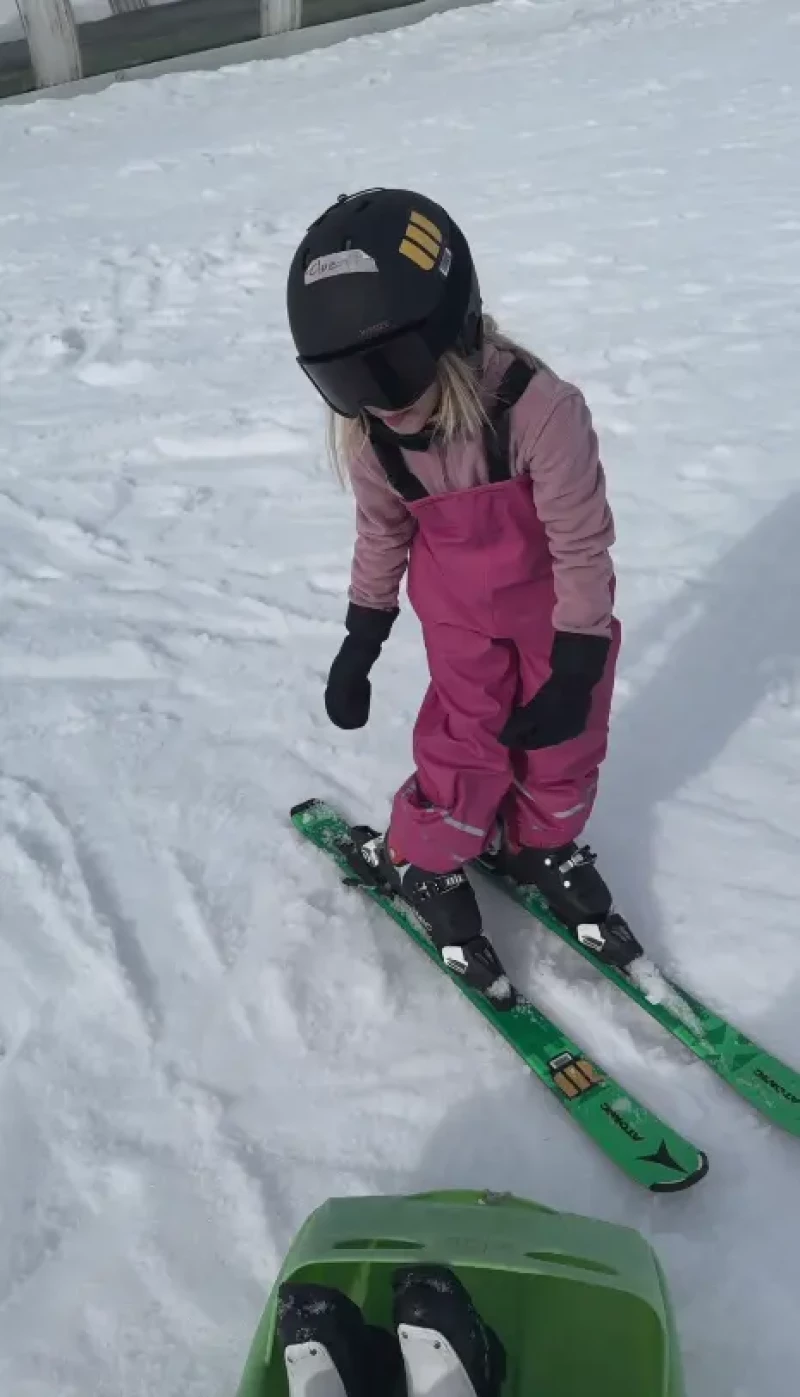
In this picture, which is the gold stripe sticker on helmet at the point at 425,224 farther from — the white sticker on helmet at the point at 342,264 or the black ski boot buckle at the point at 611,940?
the black ski boot buckle at the point at 611,940

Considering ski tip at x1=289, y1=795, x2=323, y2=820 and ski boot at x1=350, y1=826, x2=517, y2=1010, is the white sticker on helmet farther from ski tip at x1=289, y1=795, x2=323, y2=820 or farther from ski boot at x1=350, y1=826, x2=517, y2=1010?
ski tip at x1=289, y1=795, x2=323, y2=820

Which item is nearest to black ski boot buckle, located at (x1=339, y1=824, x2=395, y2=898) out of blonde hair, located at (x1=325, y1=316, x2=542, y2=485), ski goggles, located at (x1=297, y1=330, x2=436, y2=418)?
blonde hair, located at (x1=325, y1=316, x2=542, y2=485)

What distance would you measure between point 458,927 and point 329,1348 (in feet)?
3.69

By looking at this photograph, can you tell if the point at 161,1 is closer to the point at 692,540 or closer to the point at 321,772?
the point at 692,540

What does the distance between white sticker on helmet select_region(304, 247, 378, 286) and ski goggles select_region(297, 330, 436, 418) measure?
12 cm

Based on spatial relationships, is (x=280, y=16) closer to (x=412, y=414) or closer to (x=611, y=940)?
(x=412, y=414)

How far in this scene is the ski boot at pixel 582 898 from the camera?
2.67 meters

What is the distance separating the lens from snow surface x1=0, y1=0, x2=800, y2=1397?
2238 mm

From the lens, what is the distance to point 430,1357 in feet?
5.39

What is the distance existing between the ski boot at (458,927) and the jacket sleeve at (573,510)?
75 cm

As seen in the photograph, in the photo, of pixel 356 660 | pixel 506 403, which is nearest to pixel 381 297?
pixel 506 403

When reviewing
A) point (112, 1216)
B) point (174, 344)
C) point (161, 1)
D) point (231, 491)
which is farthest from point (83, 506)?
point (161, 1)

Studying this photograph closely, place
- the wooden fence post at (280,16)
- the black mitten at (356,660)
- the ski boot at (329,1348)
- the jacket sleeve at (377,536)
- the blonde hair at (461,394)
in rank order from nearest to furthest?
the ski boot at (329,1348)
the blonde hair at (461,394)
the jacket sleeve at (377,536)
the black mitten at (356,660)
the wooden fence post at (280,16)

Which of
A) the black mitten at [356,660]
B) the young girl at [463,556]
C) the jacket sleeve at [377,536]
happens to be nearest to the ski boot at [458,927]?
the young girl at [463,556]
